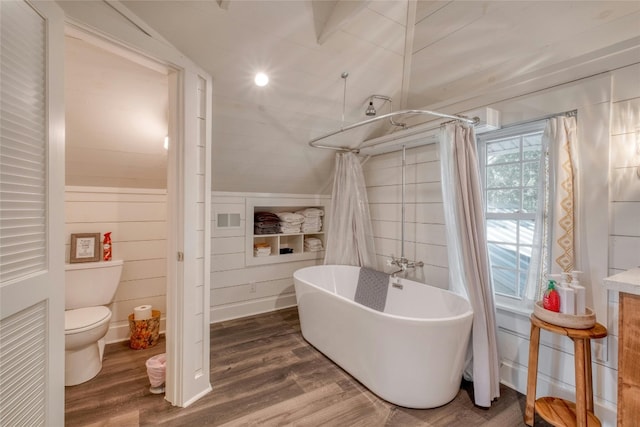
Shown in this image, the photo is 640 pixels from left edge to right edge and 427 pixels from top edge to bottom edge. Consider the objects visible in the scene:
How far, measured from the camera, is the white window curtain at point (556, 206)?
171cm

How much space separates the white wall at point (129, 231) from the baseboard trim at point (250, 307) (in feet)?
1.72

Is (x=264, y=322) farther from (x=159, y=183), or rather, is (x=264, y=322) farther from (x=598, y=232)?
(x=598, y=232)

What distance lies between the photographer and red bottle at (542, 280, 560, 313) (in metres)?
1.56

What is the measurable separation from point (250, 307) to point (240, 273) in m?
0.42

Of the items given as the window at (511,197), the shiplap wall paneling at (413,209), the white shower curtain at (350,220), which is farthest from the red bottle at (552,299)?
the white shower curtain at (350,220)

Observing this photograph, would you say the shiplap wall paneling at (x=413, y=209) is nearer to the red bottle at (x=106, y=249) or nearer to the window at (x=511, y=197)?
the window at (x=511, y=197)

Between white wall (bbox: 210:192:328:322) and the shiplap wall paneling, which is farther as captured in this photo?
white wall (bbox: 210:192:328:322)

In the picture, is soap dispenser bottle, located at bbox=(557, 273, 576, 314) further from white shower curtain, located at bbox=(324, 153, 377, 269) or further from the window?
white shower curtain, located at bbox=(324, 153, 377, 269)

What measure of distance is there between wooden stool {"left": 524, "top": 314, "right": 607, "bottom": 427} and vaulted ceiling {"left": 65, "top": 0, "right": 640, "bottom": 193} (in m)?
1.41

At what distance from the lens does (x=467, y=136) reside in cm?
200

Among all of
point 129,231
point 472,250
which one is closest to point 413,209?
point 472,250

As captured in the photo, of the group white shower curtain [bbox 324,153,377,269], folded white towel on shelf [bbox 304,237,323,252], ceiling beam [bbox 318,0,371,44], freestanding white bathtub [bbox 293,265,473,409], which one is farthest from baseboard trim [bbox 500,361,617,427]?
ceiling beam [bbox 318,0,371,44]

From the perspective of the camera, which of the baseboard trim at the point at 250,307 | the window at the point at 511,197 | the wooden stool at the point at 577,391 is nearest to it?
the wooden stool at the point at 577,391

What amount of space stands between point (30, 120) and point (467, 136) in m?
2.27
